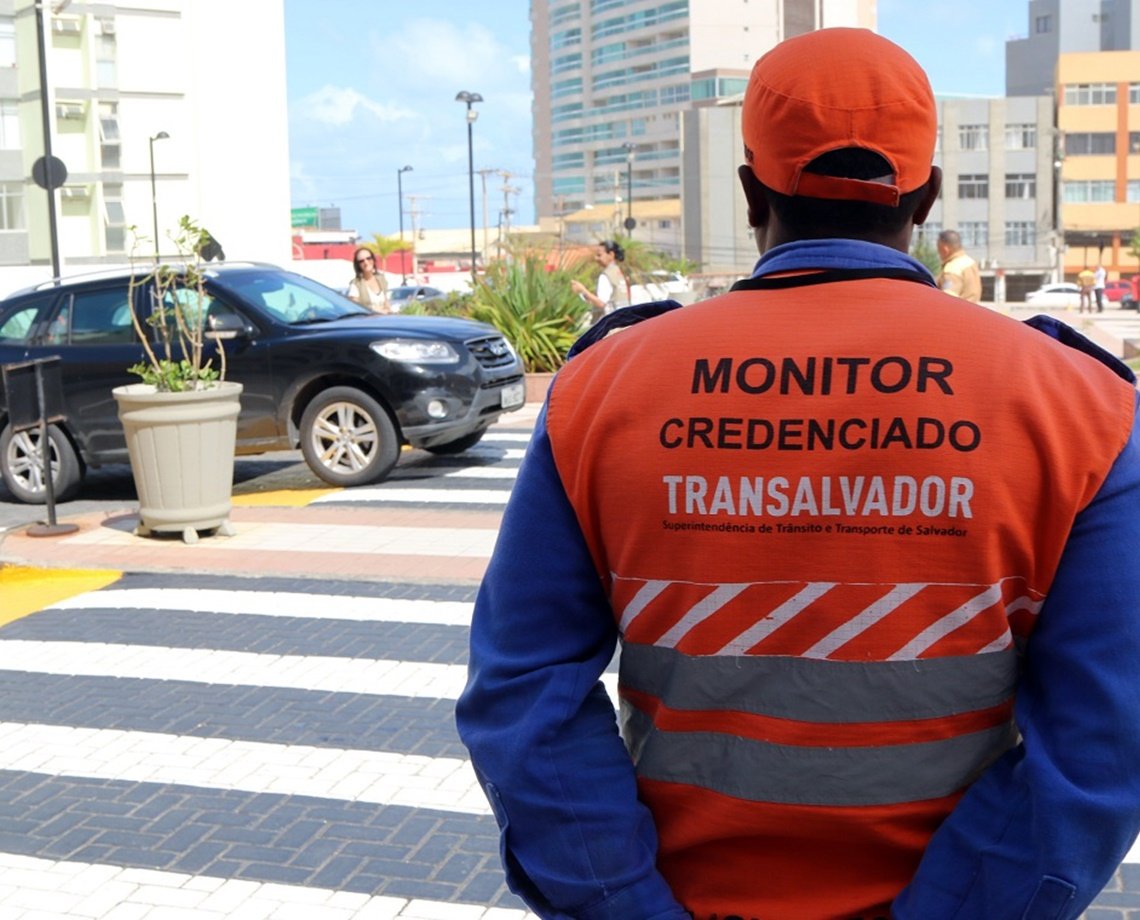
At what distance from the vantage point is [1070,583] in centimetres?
170

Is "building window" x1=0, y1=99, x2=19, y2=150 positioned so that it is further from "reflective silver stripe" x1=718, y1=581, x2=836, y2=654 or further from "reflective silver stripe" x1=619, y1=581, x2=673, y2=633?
"reflective silver stripe" x1=718, y1=581, x2=836, y2=654

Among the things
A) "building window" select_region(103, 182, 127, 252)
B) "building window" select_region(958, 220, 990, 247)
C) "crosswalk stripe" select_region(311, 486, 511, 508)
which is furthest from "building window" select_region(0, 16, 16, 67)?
"building window" select_region(958, 220, 990, 247)

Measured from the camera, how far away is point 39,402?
33.9 feet

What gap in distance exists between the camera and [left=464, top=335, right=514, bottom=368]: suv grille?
12789 millimetres

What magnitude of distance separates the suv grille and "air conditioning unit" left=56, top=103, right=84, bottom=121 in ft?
197

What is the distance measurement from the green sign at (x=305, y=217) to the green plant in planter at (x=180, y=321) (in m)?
164

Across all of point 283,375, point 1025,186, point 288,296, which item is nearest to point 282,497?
point 283,375

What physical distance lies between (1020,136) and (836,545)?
118 m

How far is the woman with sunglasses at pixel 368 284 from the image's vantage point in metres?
16.1

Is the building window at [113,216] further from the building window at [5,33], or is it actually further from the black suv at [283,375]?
the black suv at [283,375]

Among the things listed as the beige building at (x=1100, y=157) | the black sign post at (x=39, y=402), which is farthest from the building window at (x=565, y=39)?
the black sign post at (x=39, y=402)

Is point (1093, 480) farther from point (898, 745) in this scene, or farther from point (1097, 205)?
point (1097, 205)

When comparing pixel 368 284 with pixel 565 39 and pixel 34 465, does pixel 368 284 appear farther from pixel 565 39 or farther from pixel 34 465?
pixel 565 39

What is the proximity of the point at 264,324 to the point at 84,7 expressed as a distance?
60784 mm
